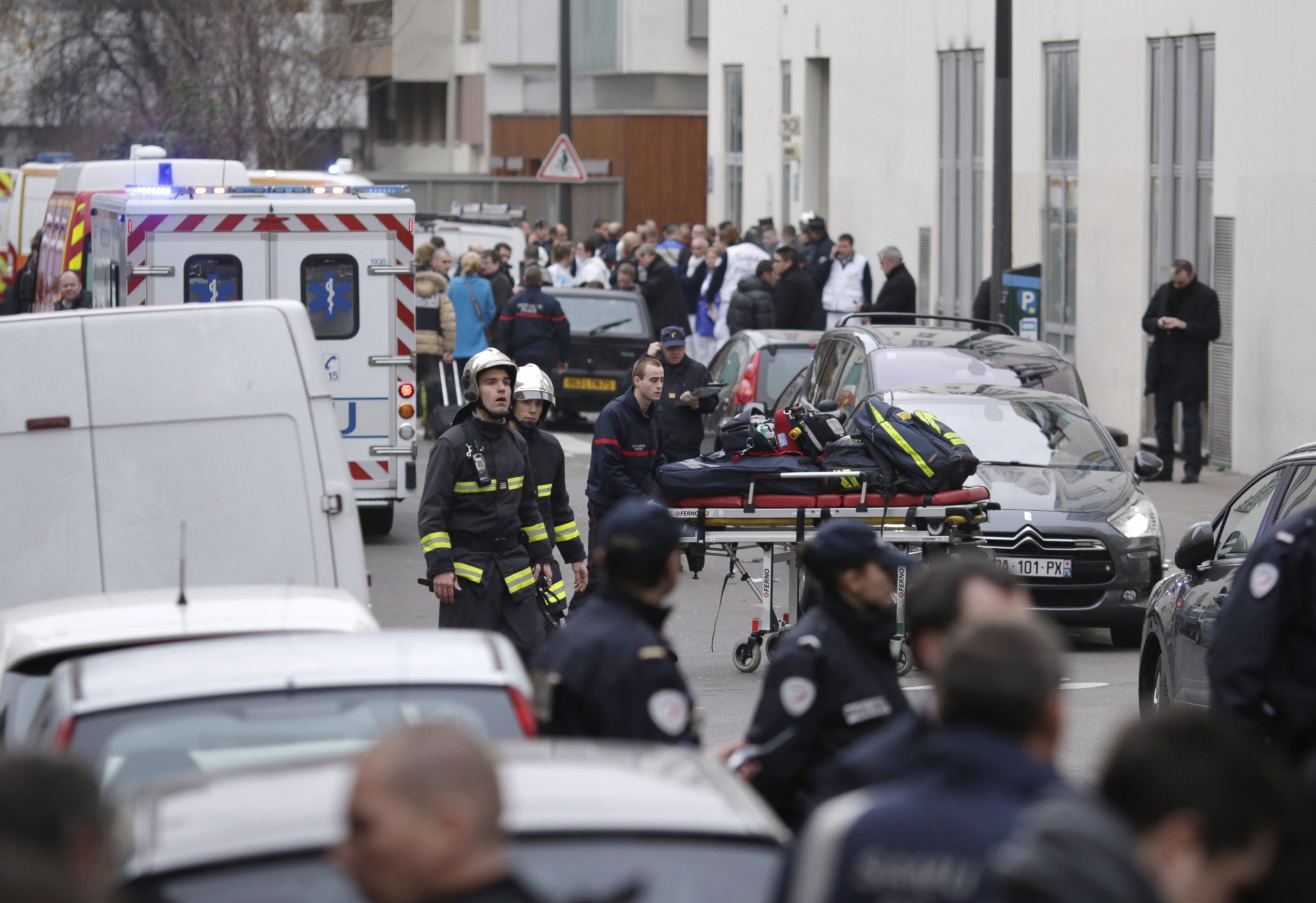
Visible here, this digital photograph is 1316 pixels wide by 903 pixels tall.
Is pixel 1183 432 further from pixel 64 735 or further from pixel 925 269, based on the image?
pixel 64 735

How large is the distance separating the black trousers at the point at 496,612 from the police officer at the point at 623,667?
3.80m

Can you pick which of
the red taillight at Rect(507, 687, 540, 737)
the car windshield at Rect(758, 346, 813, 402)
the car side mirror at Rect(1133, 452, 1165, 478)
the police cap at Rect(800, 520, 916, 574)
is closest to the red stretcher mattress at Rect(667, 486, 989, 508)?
the car side mirror at Rect(1133, 452, 1165, 478)

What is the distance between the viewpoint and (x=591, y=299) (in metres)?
23.9

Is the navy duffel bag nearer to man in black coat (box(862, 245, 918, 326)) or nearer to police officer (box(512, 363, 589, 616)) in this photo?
police officer (box(512, 363, 589, 616))

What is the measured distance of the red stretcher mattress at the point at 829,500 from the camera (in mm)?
10461

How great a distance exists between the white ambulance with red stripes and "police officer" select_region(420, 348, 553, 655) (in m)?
5.54

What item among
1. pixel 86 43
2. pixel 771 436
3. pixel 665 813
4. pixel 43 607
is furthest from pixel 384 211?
pixel 86 43

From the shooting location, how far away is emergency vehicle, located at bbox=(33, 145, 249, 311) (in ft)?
60.7

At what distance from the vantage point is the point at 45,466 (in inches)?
293

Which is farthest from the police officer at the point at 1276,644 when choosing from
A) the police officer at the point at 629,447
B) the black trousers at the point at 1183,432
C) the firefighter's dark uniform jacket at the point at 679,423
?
the black trousers at the point at 1183,432

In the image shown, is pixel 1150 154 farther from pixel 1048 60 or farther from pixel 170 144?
pixel 170 144

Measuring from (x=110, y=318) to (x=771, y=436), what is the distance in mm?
4066

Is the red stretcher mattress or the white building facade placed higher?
the white building facade

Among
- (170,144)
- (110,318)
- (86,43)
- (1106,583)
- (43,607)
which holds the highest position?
(86,43)
